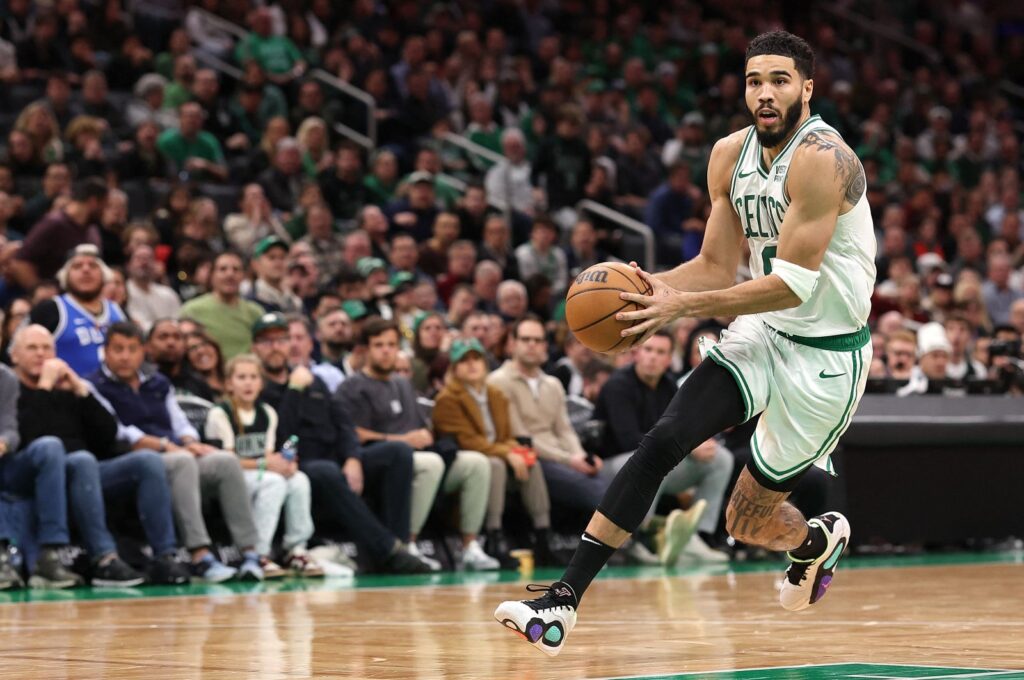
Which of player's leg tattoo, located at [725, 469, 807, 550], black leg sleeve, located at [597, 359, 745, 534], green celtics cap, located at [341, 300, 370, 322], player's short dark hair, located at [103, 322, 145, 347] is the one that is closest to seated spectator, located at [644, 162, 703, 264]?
green celtics cap, located at [341, 300, 370, 322]

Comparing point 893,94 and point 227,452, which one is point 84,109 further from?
point 893,94

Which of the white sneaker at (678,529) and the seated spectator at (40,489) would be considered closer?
the seated spectator at (40,489)

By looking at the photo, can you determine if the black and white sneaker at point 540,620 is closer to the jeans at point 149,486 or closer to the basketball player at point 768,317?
the basketball player at point 768,317

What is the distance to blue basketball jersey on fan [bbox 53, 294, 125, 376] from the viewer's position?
10.5 m

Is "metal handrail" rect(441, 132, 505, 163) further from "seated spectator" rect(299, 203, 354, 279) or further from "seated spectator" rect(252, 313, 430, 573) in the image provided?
"seated spectator" rect(252, 313, 430, 573)

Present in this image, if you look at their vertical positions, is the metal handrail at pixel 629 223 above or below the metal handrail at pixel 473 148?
below

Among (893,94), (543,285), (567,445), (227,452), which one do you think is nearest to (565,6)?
(893,94)

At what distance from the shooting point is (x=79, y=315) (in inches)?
417

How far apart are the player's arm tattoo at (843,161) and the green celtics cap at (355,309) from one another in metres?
7.05

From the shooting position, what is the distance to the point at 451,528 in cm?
1188

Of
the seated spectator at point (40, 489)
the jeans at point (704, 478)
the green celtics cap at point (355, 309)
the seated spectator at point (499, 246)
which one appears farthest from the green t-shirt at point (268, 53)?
the seated spectator at point (40, 489)

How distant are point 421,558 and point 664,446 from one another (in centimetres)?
582

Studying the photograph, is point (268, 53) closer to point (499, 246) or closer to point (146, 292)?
point (499, 246)

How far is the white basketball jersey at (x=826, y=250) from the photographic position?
581cm
